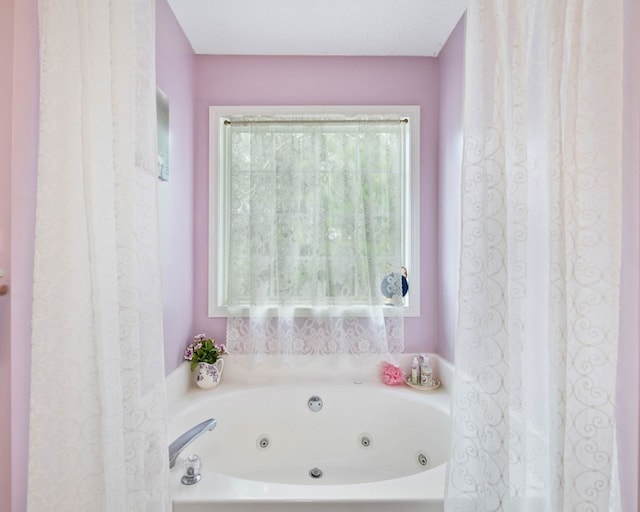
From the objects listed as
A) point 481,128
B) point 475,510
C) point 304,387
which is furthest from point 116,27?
point 304,387

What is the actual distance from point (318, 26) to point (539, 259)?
61.0 inches

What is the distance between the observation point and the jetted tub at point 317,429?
1751 mm

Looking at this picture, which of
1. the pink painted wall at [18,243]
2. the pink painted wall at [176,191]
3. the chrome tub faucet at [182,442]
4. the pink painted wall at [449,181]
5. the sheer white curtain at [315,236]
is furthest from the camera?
the sheer white curtain at [315,236]

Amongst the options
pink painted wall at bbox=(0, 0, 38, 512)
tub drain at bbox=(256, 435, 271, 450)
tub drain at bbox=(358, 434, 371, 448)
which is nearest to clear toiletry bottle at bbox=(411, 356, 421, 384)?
tub drain at bbox=(358, 434, 371, 448)

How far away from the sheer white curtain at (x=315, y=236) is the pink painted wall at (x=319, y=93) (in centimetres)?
13

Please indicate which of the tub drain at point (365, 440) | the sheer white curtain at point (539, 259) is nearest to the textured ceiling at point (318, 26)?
the sheer white curtain at point (539, 259)

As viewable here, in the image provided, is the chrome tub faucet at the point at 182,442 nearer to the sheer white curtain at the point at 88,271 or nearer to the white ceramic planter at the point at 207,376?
the sheer white curtain at the point at 88,271

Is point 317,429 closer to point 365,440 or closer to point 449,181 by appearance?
point 365,440

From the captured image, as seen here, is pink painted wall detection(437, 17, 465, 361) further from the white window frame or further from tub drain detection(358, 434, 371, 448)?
tub drain detection(358, 434, 371, 448)

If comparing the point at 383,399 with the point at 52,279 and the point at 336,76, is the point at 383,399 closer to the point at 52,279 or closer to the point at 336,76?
the point at 52,279

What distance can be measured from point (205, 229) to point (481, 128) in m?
1.57

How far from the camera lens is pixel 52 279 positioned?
2.87 ft

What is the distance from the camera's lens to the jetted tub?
1751mm

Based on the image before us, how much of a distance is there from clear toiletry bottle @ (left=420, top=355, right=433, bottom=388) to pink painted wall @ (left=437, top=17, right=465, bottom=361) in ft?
0.34
